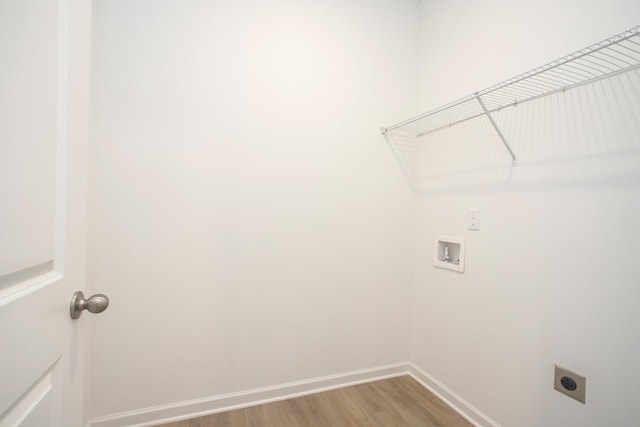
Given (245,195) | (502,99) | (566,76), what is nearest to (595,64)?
(566,76)

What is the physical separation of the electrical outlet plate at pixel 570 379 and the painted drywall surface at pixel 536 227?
0.02 metres

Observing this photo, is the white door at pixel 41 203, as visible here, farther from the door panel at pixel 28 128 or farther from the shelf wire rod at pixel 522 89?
the shelf wire rod at pixel 522 89

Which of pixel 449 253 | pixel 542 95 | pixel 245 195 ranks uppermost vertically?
pixel 542 95

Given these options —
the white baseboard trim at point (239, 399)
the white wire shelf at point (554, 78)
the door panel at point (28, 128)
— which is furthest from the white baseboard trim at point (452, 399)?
the door panel at point (28, 128)

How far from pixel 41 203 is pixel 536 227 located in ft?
5.66

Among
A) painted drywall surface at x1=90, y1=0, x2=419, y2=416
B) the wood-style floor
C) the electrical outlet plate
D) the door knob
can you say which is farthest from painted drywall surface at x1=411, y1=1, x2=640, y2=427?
the door knob

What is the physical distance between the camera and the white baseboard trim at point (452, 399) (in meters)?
1.55

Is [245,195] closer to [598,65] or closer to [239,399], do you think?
[239,399]

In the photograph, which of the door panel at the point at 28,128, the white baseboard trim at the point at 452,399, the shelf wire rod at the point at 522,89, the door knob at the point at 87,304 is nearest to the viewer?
the door panel at the point at 28,128

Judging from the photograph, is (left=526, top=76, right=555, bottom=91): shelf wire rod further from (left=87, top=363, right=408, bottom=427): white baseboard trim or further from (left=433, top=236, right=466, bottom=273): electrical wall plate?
(left=87, top=363, right=408, bottom=427): white baseboard trim

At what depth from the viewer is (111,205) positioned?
4.76ft

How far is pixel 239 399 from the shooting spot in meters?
1.68

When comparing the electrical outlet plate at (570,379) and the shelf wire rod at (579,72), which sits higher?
the shelf wire rod at (579,72)

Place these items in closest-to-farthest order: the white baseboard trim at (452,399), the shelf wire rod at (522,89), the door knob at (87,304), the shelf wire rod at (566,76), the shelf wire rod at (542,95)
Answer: the door knob at (87,304) < the shelf wire rod at (542,95) < the shelf wire rod at (566,76) < the shelf wire rod at (522,89) < the white baseboard trim at (452,399)
